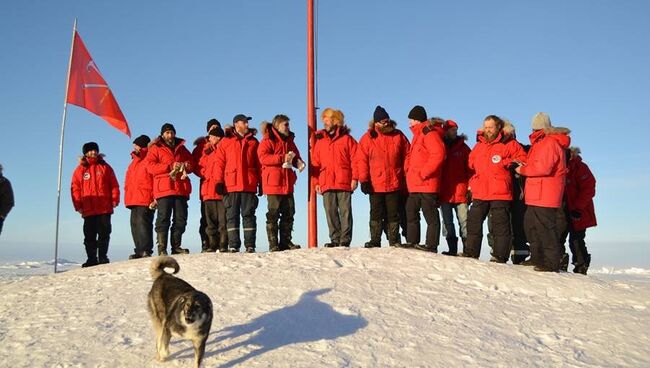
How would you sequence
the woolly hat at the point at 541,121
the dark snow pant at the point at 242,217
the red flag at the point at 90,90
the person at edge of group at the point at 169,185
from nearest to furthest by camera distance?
the woolly hat at the point at 541,121, the dark snow pant at the point at 242,217, the person at edge of group at the point at 169,185, the red flag at the point at 90,90

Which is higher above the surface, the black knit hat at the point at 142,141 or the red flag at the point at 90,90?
the red flag at the point at 90,90

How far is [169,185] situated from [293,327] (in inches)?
218

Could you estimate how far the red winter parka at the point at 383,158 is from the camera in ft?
30.6

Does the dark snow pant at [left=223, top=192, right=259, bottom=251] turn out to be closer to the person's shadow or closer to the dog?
the person's shadow

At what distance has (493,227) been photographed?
8.70 metres

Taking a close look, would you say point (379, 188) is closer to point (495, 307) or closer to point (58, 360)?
point (495, 307)

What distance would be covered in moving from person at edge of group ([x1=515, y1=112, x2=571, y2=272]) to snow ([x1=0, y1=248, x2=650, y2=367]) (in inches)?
18.3

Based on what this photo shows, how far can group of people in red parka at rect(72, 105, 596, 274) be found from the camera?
8.59 metres

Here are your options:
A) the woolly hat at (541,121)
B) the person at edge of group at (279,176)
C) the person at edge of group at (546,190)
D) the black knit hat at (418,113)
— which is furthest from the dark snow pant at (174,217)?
the woolly hat at (541,121)

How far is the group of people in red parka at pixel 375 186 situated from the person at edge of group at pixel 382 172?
0.07 feet

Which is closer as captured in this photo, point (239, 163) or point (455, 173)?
point (455, 173)

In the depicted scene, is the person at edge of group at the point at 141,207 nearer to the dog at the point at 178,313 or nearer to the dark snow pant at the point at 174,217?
the dark snow pant at the point at 174,217

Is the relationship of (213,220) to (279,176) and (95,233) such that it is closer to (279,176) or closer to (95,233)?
(279,176)

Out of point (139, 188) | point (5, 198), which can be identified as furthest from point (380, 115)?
point (5, 198)
